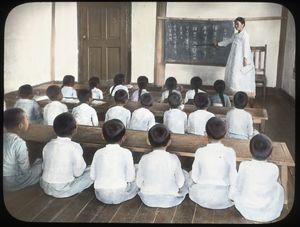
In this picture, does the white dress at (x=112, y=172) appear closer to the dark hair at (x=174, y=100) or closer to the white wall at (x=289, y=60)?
the dark hair at (x=174, y=100)

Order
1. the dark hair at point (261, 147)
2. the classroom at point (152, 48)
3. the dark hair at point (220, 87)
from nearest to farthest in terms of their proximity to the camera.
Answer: the dark hair at point (261, 147) < the dark hair at point (220, 87) < the classroom at point (152, 48)

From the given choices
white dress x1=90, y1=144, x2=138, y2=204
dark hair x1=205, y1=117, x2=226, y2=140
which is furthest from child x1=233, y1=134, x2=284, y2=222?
white dress x1=90, y1=144, x2=138, y2=204

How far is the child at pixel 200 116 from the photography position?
2777mm

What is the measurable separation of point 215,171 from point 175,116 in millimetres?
867

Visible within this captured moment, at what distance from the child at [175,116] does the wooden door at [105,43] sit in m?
2.80

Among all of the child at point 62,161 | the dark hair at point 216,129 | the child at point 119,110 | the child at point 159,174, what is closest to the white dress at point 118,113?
the child at point 119,110

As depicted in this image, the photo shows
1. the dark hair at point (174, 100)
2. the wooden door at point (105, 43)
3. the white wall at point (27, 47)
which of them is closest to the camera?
the dark hair at point (174, 100)

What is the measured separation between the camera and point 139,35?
A: 560 cm

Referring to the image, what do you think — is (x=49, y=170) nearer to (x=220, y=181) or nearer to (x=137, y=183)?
(x=137, y=183)

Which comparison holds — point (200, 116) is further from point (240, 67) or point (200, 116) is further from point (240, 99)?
point (240, 67)

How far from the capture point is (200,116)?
9.17 feet

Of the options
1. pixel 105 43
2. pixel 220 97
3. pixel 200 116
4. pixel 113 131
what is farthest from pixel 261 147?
pixel 105 43

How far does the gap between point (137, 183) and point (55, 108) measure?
3.67ft
